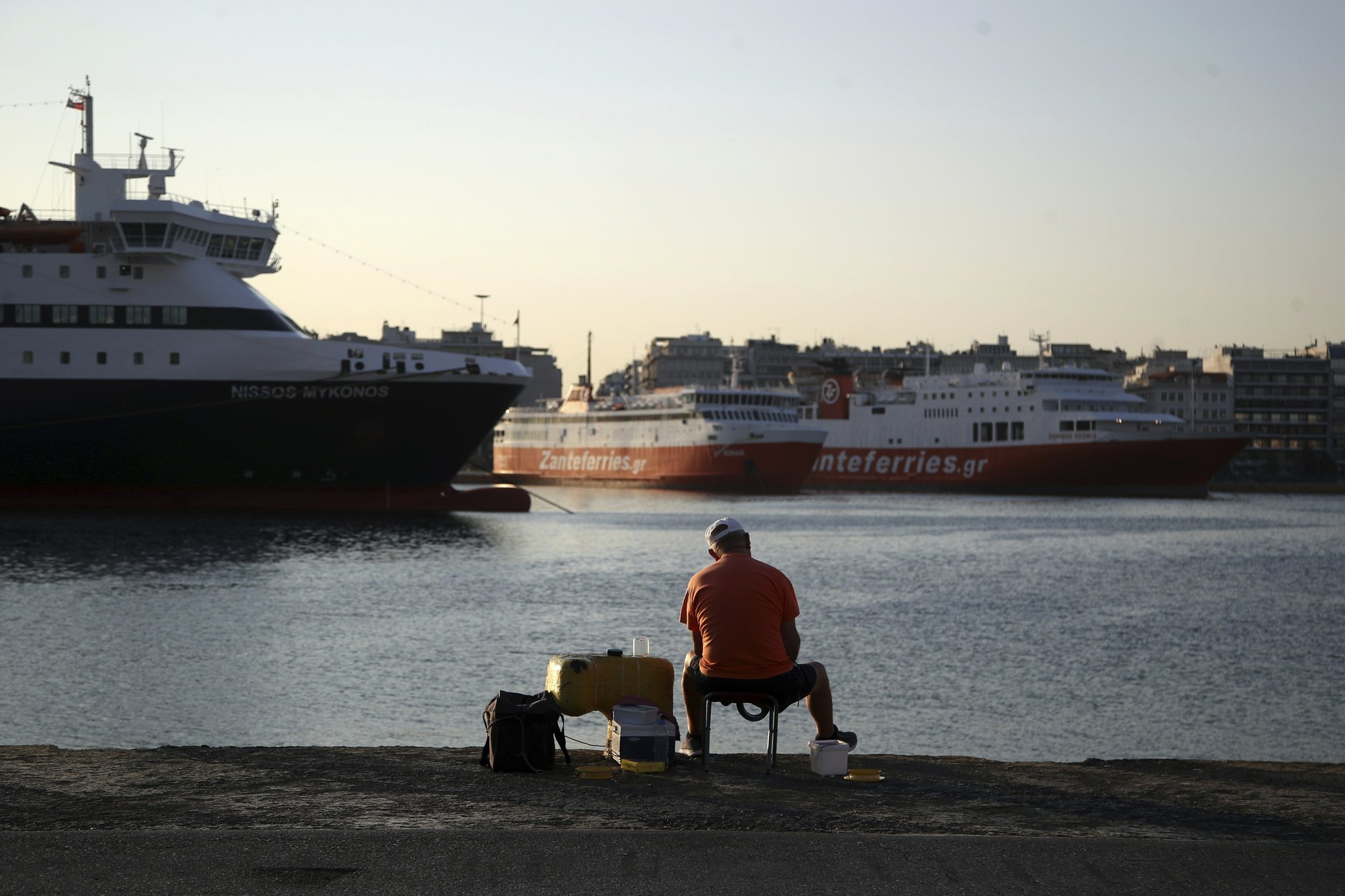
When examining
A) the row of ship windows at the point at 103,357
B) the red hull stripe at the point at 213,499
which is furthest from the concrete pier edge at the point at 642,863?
the row of ship windows at the point at 103,357

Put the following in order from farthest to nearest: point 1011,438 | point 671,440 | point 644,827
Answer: point 671,440
point 1011,438
point 644,827

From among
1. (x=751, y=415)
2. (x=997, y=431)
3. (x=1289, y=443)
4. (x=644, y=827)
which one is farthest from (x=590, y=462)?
(x=644, y=827)

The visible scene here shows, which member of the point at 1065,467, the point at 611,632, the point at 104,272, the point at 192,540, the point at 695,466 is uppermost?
the point at 104,272

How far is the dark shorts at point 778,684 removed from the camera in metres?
6.20

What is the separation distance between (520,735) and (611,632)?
13.4 m

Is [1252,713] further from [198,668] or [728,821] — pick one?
[198,668]

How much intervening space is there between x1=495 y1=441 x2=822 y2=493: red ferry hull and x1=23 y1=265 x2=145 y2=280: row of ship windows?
148 ft

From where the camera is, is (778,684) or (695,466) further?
(695,466)

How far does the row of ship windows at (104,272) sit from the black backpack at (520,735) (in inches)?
1541

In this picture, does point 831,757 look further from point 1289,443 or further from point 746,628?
point 1289,443

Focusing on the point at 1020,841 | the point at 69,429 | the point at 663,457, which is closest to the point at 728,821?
the point at 1020,841

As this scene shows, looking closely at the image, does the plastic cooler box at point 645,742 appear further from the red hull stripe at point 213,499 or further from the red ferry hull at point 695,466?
the red ferry hull at point 695,466

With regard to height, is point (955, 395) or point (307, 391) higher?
point (955, 395)

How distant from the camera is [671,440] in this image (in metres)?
86.1
